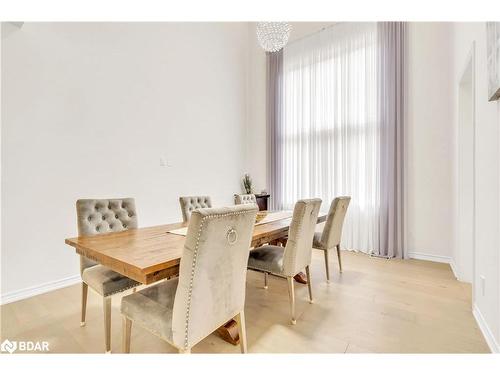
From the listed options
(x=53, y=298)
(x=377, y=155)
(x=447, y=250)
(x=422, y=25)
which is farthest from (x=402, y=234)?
(x=53, y=298)

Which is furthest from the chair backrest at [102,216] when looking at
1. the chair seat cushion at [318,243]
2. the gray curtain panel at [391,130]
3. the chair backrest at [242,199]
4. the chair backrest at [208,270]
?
the gray curtain panel at [391,130]

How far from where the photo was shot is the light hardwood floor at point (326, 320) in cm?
158

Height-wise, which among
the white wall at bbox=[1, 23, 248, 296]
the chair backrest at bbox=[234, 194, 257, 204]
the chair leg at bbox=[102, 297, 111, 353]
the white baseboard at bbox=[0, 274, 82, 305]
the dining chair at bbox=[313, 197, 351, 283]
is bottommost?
the white baseboard at bbox=[0, 274, 82, 305]

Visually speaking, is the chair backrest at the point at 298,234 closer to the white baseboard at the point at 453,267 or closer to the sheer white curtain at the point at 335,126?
the white baseboard at the point at 453,267

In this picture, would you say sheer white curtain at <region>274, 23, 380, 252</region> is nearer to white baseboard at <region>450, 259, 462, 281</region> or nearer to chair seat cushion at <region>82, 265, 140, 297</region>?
white baseboard at <region>450, 259, 462, 281</region>

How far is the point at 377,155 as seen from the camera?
351 cm

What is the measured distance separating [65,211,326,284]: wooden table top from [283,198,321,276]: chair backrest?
0.18m

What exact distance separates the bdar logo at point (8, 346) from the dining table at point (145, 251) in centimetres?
79

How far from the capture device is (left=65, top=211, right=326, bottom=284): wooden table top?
1.13 meters

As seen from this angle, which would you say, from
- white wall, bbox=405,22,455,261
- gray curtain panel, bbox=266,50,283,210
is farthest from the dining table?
gray curtain panel, bbox=266,50,283,210

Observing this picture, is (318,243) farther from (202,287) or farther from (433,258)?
(433,258)

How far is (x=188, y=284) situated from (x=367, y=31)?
408 cm

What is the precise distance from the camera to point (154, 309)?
1.22 meters

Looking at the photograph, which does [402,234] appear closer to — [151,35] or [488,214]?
[488,214]
